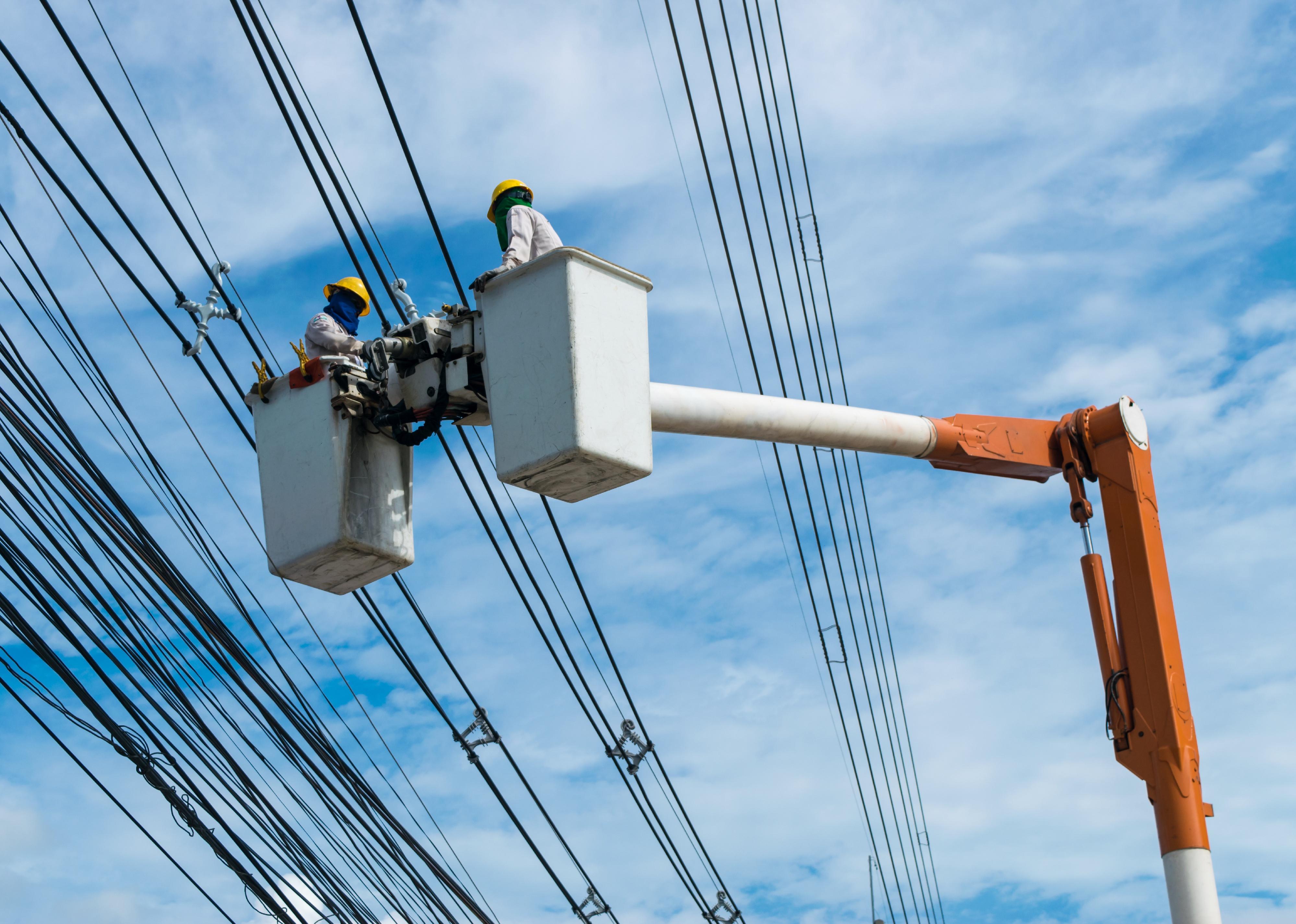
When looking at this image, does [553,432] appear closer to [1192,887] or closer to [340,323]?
[340,323]

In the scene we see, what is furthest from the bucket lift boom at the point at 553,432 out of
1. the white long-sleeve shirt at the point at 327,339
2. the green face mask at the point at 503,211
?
the green face mask at the point at 503,211

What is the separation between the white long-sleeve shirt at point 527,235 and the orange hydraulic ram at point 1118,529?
1.15m

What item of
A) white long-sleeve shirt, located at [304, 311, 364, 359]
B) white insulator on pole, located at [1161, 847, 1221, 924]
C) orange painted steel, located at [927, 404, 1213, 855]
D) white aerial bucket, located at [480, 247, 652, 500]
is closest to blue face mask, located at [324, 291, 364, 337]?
white long-sleeve shirt, located at [304, 311, 364, 359]

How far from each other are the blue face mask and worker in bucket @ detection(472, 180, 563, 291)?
1294mm

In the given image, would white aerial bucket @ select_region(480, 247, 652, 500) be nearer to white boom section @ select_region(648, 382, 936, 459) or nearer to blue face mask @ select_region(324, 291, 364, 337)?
white boom section @ select_region(648, 382, 936, 459)

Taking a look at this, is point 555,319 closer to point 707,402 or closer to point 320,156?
point 707,402

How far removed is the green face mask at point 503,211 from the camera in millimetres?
6426

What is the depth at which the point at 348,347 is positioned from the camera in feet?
20.5

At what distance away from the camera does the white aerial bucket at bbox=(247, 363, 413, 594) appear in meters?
5.50

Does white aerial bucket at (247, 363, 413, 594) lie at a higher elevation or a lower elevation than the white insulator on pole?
higher

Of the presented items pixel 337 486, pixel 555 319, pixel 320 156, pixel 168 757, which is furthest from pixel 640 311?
pixel 168 757

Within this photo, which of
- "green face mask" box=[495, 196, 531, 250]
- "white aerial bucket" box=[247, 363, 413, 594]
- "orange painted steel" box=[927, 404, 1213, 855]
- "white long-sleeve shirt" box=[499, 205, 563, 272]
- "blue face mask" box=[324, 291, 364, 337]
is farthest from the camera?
"blue face mask" box=[324, 291, 364, 337]

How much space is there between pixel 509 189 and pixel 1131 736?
14.4 feet

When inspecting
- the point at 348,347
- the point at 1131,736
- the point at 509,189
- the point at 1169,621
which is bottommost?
the point at 1131,736
